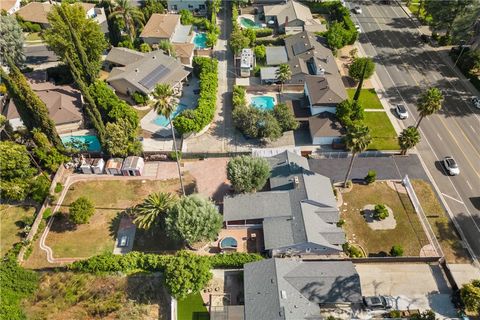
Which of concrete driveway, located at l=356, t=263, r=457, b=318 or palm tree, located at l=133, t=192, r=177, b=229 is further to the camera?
palm tree, located at l=133, t=192, r=177, b=229

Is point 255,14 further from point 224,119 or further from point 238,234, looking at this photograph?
point 238,234

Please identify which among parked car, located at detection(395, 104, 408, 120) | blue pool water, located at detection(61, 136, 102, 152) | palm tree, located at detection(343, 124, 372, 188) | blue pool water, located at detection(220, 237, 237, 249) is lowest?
blue pool water, located at detection(220, 237, 237, 249)

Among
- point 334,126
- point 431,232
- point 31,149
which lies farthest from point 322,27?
point 31,149

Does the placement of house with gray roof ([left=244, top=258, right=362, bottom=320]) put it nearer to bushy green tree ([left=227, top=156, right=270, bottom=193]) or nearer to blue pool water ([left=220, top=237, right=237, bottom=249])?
blue pool water ([left=220, top=237, right=237, bottom=249])

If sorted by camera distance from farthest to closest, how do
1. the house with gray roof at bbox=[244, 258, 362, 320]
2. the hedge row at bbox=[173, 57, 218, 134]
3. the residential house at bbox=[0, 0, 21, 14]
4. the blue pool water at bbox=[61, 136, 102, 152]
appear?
the residential house at bbox=[0, 0, 21, 14] < the blue pool water at bbox=[61, 136, 102, 152] < the hedge row at bbox=[173, 57, 218, 134] < the house with gray roof at bbox=[244, 258, 362, 320]

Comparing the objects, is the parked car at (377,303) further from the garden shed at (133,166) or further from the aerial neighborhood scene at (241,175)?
the garden shed at (133,166)

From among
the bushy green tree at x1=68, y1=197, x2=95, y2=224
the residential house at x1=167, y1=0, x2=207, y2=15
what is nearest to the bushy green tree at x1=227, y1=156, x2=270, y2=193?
the bushy green tree at x1=68, y1=197, x2=95, y2=224
